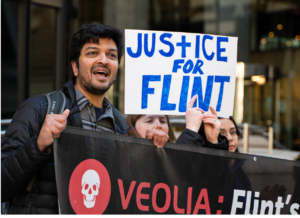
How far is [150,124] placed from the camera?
2.37 metres

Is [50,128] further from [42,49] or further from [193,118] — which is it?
[42,49]

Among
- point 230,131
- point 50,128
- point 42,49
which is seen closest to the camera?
point 50,128

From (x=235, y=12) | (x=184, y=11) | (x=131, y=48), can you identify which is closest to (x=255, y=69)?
(x=235, y=12)

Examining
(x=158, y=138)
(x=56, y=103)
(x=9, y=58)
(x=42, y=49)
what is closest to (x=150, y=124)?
(x=158, y=138)

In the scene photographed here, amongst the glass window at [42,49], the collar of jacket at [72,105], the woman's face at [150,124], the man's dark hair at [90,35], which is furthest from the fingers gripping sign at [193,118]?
the glass window at [42,49]

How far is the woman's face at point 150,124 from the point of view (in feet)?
7.69

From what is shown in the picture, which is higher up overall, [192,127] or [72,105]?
[72,105]

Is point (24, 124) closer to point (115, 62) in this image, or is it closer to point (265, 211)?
point (115, 62)

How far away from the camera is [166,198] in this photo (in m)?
1.81

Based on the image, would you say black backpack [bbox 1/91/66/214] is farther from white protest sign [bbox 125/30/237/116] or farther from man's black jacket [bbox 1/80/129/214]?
white protest sign [bbox 125/30/237/116]

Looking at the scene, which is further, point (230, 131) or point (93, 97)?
point (230, 131)

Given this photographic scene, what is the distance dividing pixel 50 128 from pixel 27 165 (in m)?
0.21

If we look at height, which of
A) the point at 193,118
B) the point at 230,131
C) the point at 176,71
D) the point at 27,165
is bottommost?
the point at 27,165

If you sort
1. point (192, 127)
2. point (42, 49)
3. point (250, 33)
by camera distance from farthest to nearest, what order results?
point (250, 33) < point (42, 49) < point (192, 127)
